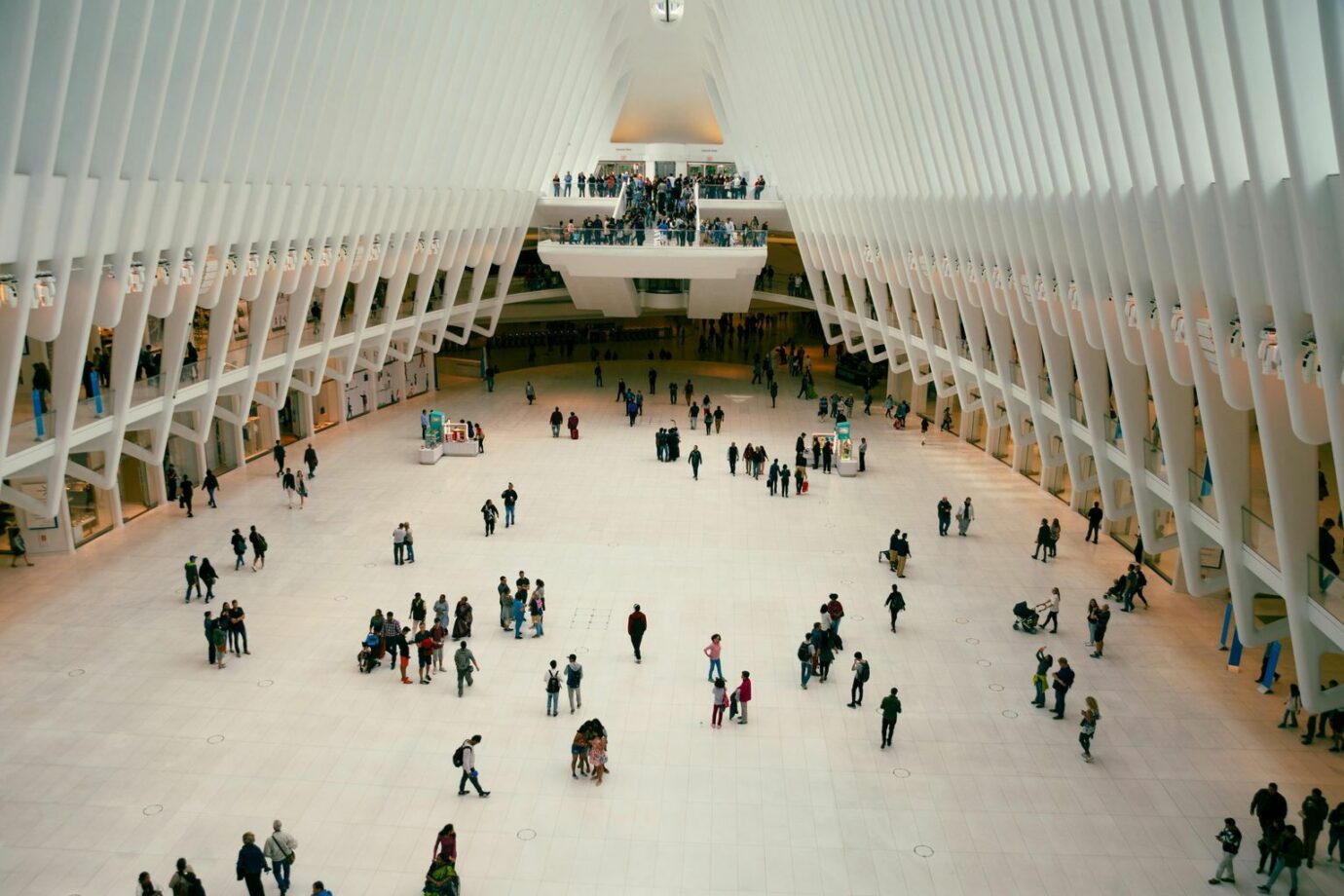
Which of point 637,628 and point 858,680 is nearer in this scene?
point 858,680

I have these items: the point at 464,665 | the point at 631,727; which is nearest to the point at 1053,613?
the point at 631,727

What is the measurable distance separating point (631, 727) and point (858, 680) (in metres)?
3.36

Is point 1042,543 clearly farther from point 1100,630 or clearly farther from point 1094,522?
point 1100,630

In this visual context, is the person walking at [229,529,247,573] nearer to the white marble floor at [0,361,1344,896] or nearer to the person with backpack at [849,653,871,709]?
the white marble floor at [0,361,1344,896]

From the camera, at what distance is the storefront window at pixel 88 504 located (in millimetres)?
22453

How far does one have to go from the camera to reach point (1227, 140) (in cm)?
1169

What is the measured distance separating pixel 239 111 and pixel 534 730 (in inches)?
488

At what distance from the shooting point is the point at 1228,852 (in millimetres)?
11656

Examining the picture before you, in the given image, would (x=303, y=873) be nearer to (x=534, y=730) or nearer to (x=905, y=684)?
(x=534, y=730)

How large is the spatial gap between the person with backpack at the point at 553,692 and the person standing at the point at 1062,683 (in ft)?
23.4

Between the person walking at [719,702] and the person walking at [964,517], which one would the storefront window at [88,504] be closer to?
the person walking at [719,702]

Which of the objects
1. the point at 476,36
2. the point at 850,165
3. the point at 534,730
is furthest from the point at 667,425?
the point at 534,730

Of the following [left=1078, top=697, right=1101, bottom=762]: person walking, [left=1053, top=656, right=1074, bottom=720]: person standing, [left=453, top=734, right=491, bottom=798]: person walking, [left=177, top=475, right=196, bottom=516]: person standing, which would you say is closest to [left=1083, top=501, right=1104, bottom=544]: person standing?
[left=1053, top=656, right=1074, bottom=720]: person standing

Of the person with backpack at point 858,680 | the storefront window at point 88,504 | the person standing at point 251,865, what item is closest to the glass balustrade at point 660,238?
the storefront window at point 88,504
